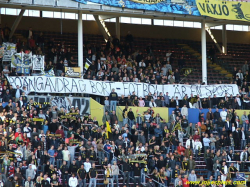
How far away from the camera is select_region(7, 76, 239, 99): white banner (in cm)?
3462

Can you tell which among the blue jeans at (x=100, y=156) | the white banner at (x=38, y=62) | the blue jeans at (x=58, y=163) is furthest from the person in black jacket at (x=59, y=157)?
the white banner at (x=38, y=62)

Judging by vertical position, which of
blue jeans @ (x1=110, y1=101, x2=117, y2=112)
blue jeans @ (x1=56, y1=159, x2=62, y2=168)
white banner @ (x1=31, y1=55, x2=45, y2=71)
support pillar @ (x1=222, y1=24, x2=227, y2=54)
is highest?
support pillar @ (x1=222, y1=24, x2=227, y2=54)

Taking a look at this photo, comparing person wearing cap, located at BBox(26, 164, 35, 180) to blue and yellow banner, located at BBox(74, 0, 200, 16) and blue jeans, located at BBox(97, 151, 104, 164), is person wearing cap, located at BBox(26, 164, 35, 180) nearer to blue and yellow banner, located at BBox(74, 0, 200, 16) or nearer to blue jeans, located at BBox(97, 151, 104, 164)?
blue jeans, located at BBox(97, 151, 104, 164)

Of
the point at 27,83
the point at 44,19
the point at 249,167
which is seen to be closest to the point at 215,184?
the point at 249,167

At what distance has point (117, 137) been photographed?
32.2m

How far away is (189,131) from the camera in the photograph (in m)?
34.5

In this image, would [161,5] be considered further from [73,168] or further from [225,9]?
[73,168]

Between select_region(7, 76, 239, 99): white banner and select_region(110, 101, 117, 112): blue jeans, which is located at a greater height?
select_region(7, 76, 239, 99): white banner

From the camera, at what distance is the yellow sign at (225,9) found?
39844 millimetres

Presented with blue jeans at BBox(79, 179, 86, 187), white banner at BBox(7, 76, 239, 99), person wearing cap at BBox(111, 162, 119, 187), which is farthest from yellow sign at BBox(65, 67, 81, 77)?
blue jeans at BBox(79, 179, 86, 187)

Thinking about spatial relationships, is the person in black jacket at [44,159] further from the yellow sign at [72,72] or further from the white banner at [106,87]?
the yellow sign at [72,72]

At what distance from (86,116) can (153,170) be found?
5.02 metres

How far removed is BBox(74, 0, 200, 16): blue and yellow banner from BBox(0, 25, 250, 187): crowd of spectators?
10.7ft

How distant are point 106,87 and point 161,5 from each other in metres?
5.98
